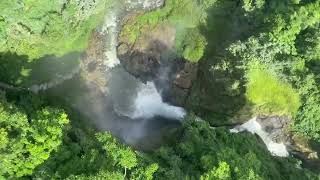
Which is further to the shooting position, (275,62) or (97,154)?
(275,62)

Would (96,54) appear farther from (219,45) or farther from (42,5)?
(219,45)

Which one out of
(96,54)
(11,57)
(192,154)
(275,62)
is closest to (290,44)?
(275,62)

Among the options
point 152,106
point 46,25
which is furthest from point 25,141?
point 152,106

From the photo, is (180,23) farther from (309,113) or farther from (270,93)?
(309,113)

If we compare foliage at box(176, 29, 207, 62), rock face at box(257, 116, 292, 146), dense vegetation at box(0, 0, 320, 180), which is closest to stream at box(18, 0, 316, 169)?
rock face at box(257, 116, 292, 146)

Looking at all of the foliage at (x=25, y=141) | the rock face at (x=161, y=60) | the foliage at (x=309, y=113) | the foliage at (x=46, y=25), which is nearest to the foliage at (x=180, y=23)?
the rock face at (x=161, y=60)

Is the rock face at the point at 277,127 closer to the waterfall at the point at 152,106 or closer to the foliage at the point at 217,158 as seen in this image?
the foliage at the point at 217,158
